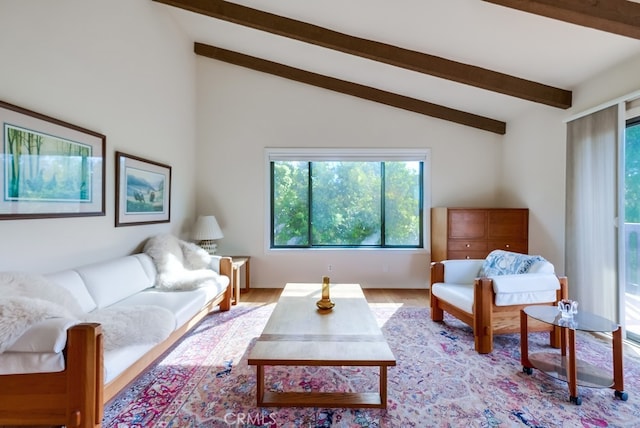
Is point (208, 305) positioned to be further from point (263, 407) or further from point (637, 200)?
point (637, 200)

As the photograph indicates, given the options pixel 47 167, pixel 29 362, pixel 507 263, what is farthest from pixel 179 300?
pixel 507 263

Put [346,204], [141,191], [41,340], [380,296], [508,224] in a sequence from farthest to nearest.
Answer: [346,204]
[380,296]
[508,224]
[141,191]
[41,340]

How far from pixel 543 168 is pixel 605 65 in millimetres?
1257

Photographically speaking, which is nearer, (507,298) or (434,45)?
(507,298)

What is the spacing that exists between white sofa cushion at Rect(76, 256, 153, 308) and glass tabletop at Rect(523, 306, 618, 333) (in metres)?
3.15

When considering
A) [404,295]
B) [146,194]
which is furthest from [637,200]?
[146,194]

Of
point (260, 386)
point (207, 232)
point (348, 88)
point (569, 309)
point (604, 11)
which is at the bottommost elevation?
point (260, 386)

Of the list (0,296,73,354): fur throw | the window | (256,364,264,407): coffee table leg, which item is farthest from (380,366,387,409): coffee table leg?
the window

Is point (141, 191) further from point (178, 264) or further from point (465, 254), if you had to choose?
point (465, 254)

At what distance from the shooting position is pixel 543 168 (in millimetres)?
3793

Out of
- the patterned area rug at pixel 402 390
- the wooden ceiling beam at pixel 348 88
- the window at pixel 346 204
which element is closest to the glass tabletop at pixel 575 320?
the patterned area rug at pixel 402 390

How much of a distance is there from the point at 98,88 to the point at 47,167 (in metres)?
0.89

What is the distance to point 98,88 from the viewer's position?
260 centimetres

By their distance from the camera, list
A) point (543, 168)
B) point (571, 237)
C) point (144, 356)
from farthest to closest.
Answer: point (543, 168)
point (571, 237)
point (144, 356)
